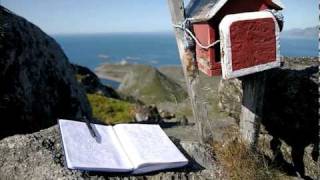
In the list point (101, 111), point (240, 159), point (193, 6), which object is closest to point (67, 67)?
point (193, 6)

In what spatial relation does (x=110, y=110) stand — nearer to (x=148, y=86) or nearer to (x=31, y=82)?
(x=31, y=82)

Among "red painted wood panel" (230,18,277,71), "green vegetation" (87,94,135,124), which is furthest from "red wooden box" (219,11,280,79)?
"green vegetation" (87,94,135,124)

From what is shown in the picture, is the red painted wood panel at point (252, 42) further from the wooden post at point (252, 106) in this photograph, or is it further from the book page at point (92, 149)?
the book page at point (92, 149)

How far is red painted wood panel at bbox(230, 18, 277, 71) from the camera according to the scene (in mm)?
4785

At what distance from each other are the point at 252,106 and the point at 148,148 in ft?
5.63

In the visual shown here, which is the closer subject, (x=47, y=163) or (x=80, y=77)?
(x=47, y=163)

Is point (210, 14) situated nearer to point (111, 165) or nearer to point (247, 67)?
point (247, 67)

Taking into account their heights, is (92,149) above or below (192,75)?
below

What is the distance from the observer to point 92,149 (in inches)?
174

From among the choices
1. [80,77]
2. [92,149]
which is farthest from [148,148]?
[80,77]

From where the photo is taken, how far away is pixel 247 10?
17.4 ft

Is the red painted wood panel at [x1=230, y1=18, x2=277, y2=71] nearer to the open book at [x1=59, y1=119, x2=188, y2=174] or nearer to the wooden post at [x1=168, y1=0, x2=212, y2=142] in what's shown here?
the wooden post at [x1=168, y1=0, x2=212, y2=142]

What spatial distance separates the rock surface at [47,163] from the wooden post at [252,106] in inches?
30.1

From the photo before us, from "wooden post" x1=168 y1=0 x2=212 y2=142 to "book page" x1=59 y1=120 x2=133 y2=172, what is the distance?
146 cm
